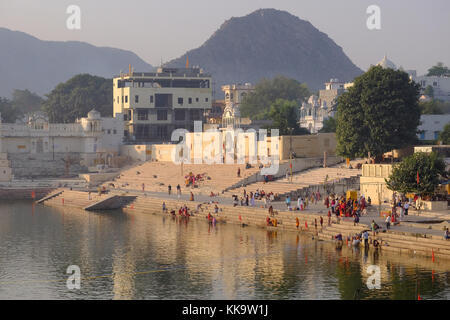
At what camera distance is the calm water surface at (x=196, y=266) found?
33906mm

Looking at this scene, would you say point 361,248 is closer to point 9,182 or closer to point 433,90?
point 9,182

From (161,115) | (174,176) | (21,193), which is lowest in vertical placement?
(21,193)

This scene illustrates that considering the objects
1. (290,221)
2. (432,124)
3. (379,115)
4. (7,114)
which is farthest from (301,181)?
(7,114)

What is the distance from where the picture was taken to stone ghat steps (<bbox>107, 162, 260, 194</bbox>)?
65.4m

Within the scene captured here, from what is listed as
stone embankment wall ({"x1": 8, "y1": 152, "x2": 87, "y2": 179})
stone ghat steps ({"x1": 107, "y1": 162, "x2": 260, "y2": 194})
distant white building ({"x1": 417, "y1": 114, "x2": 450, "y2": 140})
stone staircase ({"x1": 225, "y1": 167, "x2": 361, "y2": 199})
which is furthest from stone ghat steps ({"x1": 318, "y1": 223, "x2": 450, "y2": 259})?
stone embankment wall ({"x1": 8, "y1": 152, "x2": 87, "y2": 179})

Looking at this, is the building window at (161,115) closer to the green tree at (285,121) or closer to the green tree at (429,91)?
the green tree at (285,121)

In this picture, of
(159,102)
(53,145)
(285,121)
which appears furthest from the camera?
(159,102)

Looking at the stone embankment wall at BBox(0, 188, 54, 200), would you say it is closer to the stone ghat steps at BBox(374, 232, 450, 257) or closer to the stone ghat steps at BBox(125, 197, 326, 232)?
the stone ghat steps at BBox(125, 197, 326, 232)

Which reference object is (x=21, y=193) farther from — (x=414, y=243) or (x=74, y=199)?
(x=414, y=243)

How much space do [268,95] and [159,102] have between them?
35577 millimetres

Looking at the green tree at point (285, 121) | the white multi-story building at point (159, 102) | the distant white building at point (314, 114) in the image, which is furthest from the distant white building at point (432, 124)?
the white multi-story building at point (159, 102)

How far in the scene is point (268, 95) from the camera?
131875 mm

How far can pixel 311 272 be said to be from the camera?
37312 millimetres

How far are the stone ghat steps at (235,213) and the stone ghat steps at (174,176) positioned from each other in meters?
4.73
